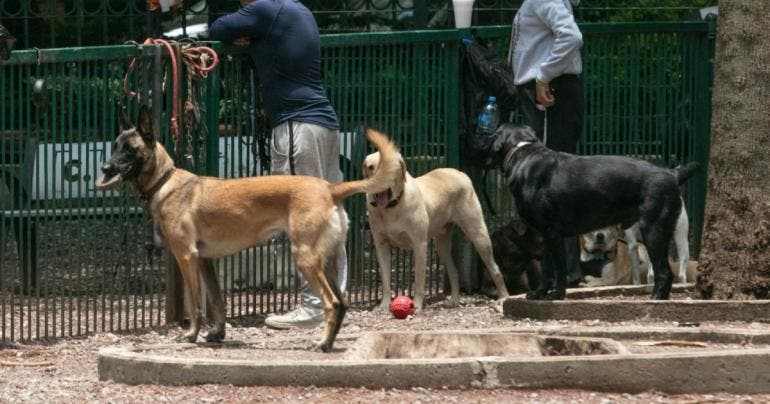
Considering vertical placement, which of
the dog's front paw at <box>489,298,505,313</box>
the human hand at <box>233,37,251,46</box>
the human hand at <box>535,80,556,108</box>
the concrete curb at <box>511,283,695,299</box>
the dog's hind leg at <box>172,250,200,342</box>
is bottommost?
the dog's front paw at <box>489,298,505,313</box>

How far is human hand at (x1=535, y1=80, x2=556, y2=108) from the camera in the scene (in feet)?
35.4

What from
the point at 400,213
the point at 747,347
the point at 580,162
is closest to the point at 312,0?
the point at 400,213

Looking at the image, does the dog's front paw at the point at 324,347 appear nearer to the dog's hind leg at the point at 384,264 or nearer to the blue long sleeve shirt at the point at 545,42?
the dog's hind leg at the point at 384,264

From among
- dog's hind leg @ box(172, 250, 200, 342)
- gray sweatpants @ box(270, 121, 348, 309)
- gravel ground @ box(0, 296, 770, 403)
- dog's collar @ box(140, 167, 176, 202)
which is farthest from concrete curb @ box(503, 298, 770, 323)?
dog's collar @ box(140, 167, 176, 202)

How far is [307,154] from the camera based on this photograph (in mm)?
9672

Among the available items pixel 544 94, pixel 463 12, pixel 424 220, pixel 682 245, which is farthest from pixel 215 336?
pixel 682 245

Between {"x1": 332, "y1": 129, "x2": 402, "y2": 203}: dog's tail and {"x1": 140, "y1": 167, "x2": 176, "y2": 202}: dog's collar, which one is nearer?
{"x1": 332, "y1": 129, "x2": 402, "y2": 203}: dog's tail

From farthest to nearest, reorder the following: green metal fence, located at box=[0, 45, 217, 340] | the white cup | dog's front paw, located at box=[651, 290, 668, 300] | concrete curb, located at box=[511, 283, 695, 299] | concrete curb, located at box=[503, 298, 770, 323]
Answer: the white cup
concrete curb, located at box=[511, 283, 695, 299]
dog's front paw, located at box=[651, 290, 668, 300]
concrete curb, located at box=[503, 298, 770, 323]
green metal fence, located at box=[0, 45, 217, 340]

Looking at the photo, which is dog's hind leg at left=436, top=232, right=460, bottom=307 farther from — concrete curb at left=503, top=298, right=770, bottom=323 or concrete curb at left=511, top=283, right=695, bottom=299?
concrete curb at left=503, top=298, right=770, bottom=323

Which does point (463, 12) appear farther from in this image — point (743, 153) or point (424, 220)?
point (743, 153)

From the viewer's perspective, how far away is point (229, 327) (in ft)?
33.0

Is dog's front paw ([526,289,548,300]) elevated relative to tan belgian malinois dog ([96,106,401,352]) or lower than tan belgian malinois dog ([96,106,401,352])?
lower

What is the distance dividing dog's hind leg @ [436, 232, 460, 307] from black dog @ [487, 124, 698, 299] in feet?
3.45

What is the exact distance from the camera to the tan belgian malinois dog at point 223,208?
831 cm
